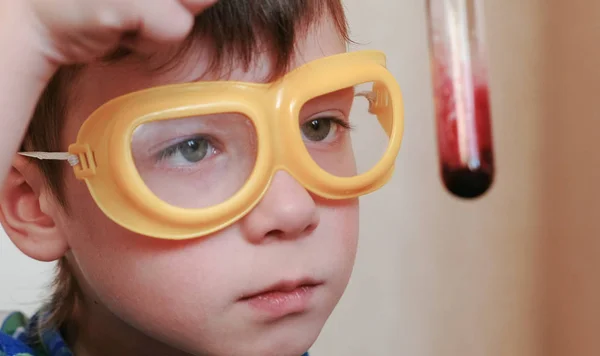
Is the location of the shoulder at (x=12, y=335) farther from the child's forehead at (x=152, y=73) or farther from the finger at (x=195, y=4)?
the finger at (x=195, y=4)

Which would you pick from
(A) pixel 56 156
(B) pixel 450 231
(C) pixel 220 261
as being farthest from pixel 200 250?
(B) pixel 450 231

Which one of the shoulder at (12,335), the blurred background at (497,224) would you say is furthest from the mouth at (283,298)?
the blurred background at (497,224)

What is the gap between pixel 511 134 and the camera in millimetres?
920

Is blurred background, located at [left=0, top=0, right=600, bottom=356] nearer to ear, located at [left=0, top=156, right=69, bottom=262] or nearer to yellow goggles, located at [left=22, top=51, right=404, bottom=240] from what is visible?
ear, located at [left=0, top=156, right=69, bottom=262]

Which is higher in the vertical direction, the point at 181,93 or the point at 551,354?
the point at 181,93

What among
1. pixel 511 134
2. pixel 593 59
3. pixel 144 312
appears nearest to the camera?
pixel 144 312

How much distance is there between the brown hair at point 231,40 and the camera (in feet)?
1.44

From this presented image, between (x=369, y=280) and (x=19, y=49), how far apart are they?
2.39ft

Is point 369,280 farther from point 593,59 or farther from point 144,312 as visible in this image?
point 144,312

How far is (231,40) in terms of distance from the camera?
0.44 metres

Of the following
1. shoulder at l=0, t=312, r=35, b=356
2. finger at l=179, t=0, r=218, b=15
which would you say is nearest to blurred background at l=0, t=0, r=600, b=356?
shoulder at l=0, t=312, r=35, b=356

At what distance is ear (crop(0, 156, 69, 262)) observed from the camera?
0.51 m

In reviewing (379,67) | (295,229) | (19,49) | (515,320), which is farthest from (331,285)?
(515,320)

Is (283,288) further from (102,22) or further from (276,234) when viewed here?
(102,22)
